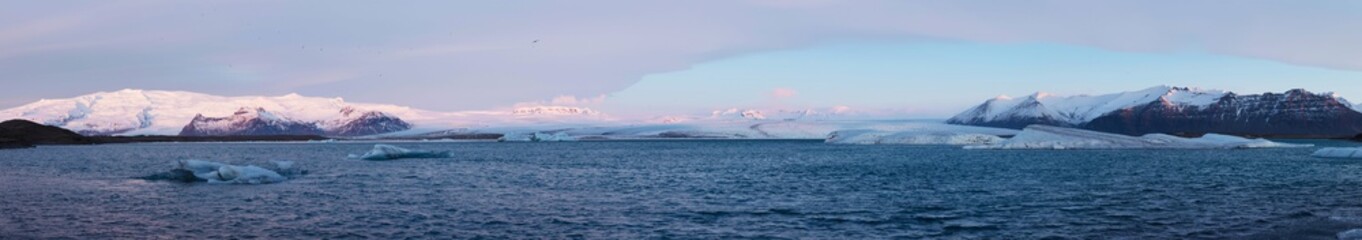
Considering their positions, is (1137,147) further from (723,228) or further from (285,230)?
(285,230)

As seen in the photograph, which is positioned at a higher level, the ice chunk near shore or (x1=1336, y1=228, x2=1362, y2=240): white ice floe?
the ice chunk near shore

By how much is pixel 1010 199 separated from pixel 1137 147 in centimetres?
6326

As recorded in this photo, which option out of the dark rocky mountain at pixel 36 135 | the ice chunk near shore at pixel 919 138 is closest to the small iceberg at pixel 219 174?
the ice chunk near shore at pixel 919 138

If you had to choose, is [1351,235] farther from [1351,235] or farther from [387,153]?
[387,153]

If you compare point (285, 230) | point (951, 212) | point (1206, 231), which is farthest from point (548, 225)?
point (1206, 231)

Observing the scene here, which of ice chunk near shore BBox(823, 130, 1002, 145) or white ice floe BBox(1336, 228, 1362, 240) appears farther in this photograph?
ice chunk near shore BBox(823, 130, 1002, 145)

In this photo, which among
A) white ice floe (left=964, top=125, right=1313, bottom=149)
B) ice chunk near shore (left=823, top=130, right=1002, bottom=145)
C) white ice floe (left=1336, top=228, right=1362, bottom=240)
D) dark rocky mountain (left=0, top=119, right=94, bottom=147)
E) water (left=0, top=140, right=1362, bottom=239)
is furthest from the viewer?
dark rocky mountain (left=0, top=119, right=94, bottom=147)

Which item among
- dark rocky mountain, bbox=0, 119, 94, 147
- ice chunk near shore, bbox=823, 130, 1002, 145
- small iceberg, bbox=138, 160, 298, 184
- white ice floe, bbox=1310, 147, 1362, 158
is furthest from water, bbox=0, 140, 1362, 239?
dark rocky mountain, bbox=0, 119, 94, 147

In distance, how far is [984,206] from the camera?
2683cm

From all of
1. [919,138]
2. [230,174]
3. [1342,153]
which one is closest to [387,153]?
[230,174]

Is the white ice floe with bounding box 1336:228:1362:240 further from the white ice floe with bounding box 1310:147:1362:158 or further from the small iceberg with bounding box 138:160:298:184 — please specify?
the white ice floe with bounding box 1310:147:1362:158

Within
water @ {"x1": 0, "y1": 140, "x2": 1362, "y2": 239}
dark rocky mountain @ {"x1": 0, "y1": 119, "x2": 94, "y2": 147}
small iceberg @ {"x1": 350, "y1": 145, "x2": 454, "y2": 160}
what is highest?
dark rocky mountain @ {"x1": 0, "y1": 119, "x2": 94, "y2": 147}

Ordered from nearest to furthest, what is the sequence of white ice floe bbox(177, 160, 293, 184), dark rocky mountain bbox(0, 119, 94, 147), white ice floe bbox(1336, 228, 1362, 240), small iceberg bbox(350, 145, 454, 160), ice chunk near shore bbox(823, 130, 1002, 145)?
white ice floe bbox(1336, 228, 1362, 240) < white ice floe bbox(177, 160, 293, 184) < small iceberg bbox(350, 145, 454, 160) < ice chunk near shore bbox(823, 130, 1002, 145) < dark rocky mountain bbox(0, 119, 94, 147)

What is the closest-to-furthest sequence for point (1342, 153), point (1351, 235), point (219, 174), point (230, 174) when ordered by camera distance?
point (1351, 235), point (230, 174), point (219, 174), point (1342, 153)
